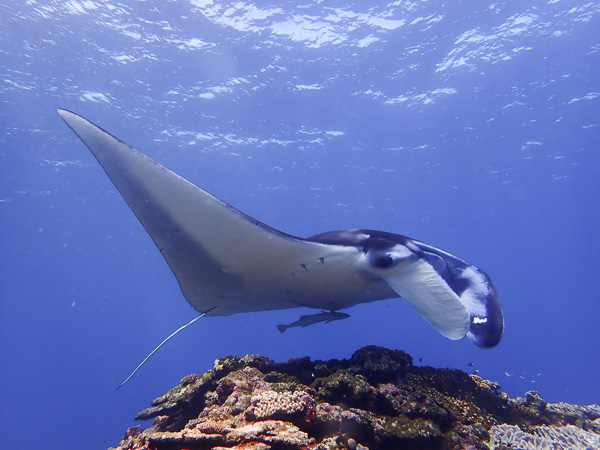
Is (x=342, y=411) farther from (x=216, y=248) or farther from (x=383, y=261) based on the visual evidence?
(x=216, y=248)

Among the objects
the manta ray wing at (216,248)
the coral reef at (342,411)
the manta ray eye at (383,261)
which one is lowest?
the coral reef at (342,411)

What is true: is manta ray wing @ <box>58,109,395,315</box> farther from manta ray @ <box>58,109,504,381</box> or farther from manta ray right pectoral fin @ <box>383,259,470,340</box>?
manta ray right pectoral fin @ <box>383,259,470,340</box>

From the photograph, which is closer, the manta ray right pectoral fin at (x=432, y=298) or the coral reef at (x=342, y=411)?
the coral reef at (x=342, y=411)

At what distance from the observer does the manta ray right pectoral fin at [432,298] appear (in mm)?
2648

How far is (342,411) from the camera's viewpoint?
106 inches

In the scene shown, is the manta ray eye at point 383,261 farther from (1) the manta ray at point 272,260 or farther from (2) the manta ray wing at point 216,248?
(2) the manta ray wing at point 216,248

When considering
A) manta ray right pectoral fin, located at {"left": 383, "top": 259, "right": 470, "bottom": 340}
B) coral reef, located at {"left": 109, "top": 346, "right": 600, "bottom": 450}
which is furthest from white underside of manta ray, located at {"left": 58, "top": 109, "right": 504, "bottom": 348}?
coral reef, located at {"left": 109, "top": 346, "right": 600, "bottom": 450}

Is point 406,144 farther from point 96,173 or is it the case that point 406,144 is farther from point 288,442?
point 288,442

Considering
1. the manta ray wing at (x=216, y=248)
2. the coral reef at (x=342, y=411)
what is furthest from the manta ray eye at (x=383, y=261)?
the coral reef at (x=342, y=411)

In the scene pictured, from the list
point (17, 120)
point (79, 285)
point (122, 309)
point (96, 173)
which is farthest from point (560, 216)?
point (122, 309)

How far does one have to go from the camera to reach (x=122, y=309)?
295 feet

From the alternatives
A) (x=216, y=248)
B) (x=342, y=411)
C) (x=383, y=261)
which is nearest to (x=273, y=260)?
(x=216, y=248)

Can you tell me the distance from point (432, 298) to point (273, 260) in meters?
1.37

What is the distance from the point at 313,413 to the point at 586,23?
2378 centimetres
